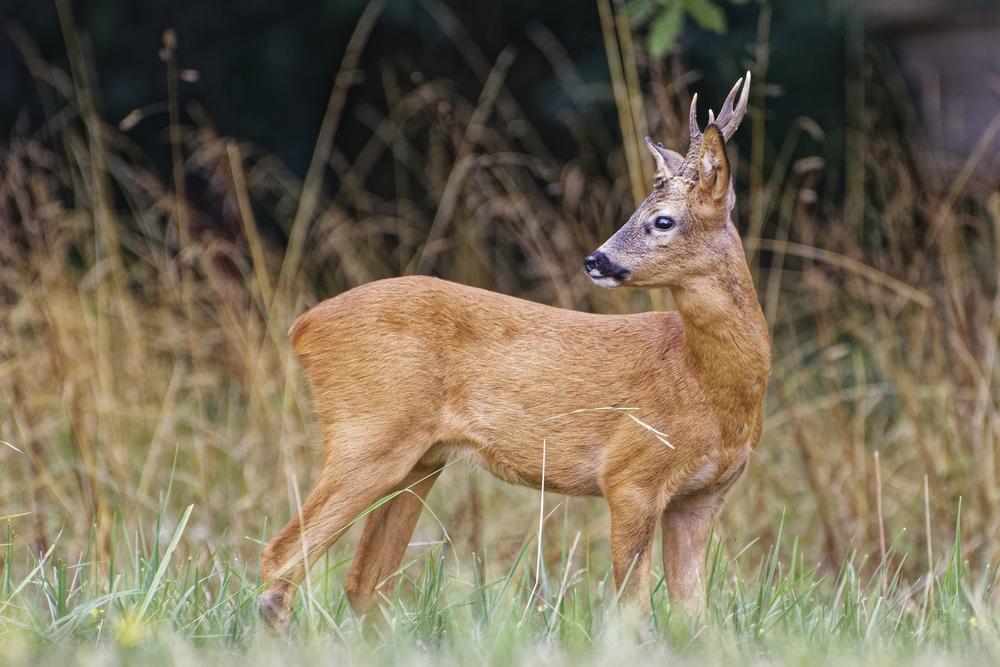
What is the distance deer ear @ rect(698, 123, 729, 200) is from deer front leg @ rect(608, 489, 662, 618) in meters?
0.83

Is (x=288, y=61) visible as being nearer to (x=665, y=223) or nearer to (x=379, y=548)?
(x=379, y=548)

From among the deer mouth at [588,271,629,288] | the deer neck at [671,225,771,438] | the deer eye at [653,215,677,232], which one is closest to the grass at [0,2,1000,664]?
the deer neck at [671,225,771,438]

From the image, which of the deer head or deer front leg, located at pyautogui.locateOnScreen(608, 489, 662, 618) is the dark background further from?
deer front leg, located at pyautogui.locateOnScreen(608, 489, 662, 618)

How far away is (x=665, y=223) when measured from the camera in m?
4.07

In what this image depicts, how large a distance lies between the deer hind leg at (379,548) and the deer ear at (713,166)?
1188 millimetres

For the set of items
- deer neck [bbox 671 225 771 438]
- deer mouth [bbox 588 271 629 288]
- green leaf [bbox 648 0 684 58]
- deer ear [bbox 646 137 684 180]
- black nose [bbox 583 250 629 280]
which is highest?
green leaf [bbox 648 0 684 58]

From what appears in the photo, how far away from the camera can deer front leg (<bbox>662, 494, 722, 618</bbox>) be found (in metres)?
4.38

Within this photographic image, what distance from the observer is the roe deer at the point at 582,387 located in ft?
13.5

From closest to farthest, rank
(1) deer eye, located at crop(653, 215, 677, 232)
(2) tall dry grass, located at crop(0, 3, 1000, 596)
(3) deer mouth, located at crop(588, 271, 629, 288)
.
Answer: (3) deer mouth, located at crop(588, 271, 629, 288) < (1) deer eye, located at crop(653, 215, 677, 232) < (2) tall dry grass, located at crop(0, 3, 1000, 596)

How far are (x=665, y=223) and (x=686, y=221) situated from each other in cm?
6

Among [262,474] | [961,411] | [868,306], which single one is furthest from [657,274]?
[868,306]

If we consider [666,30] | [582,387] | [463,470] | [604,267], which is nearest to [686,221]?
[604,267]

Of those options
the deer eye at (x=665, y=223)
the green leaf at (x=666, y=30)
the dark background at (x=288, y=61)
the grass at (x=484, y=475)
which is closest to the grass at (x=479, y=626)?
the grass at (x=484, y=475)

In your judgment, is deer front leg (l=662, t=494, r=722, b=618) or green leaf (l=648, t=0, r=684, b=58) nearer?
deer front leg (l=662, t=494, r=722, b=618)
